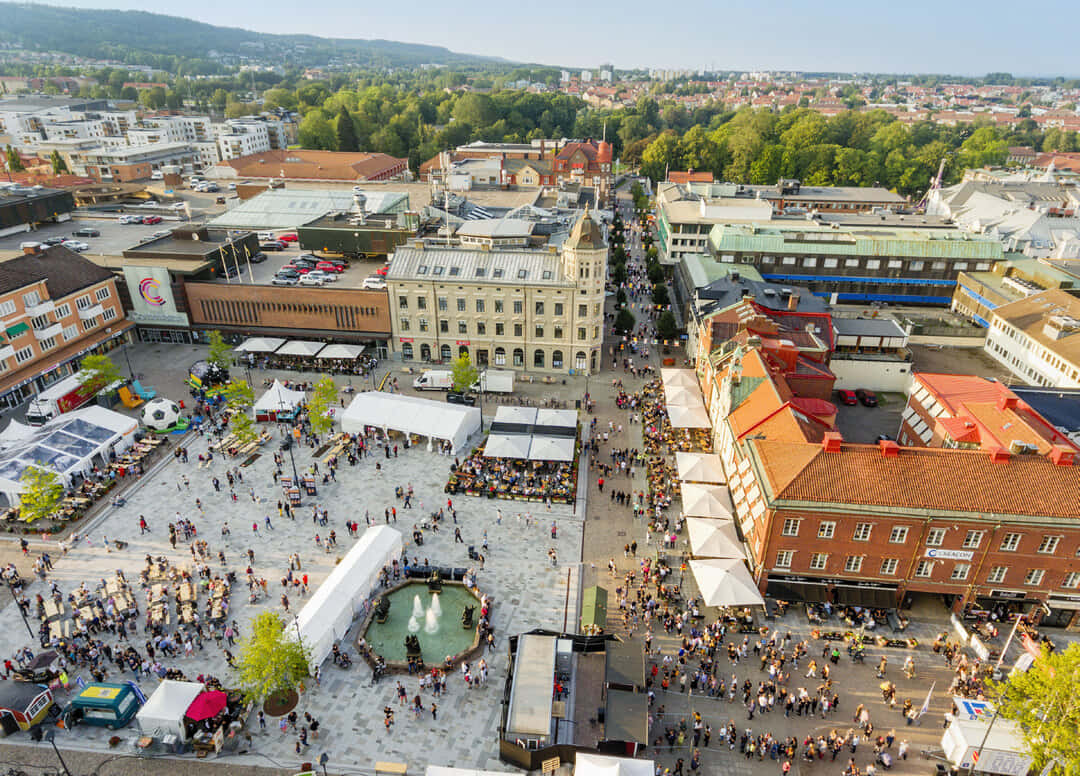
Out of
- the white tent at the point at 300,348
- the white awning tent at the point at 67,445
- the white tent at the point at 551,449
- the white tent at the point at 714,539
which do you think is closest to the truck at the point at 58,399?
the white awning tent at the point at 67,445

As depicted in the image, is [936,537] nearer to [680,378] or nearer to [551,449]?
[551,449]

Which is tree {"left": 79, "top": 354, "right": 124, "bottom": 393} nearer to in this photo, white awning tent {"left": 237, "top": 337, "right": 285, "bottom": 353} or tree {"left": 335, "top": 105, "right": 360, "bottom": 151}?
white awning tent {"left": 237, "top": 337, "right": 285, "bottom": 353}

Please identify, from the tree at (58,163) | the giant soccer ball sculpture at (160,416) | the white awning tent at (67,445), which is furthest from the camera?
the tree at (58,163)

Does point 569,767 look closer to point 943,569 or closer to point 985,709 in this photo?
point 985,709

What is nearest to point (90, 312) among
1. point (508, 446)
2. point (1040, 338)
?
point (508, 446)

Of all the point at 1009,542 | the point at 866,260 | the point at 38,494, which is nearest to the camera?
the point at 1009,542

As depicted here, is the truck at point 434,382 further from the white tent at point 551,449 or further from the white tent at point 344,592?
the white tent at point 344,592
